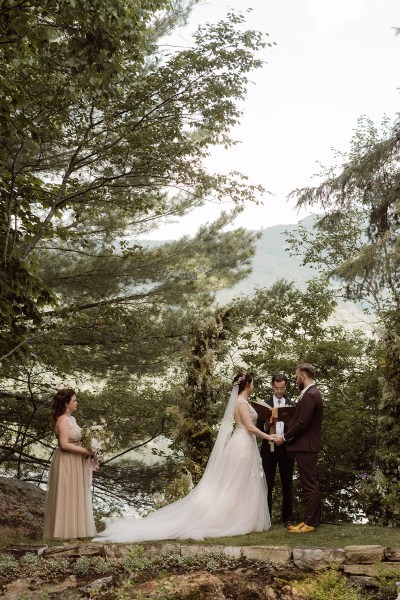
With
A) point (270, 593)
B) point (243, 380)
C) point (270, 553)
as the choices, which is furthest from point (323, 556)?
point (243, 380)

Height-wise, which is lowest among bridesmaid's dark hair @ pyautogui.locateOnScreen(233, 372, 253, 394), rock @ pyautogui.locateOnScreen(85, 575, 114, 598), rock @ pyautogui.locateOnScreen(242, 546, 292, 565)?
rock @ pyautogui.locateOnScreen(85, 575, 114, 598)

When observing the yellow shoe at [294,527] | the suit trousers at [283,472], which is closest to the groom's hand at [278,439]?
the suit trousers at [283,472]

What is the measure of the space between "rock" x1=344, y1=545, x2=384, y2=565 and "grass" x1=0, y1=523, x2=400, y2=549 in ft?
0.92

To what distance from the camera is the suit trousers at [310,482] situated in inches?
288

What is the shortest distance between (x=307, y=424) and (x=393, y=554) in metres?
1.59

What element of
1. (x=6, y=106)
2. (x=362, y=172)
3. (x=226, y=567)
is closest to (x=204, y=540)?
(x=226, y=567)

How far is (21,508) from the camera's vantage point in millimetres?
9539

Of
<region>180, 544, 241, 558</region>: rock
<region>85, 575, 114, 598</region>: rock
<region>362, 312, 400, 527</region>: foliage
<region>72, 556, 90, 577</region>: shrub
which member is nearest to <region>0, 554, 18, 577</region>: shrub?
<region>72, 556, 90, 577</region>: shrub

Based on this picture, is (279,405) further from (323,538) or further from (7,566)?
(7,566)

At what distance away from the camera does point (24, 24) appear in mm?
7062

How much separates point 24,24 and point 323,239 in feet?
54.3

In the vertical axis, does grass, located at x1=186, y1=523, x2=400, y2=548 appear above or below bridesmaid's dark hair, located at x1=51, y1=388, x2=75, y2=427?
below

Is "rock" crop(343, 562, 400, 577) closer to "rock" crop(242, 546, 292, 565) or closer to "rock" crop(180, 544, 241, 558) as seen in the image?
"rock" crop(242, 546, 292, 565)

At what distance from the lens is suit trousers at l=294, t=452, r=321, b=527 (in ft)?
24.0
